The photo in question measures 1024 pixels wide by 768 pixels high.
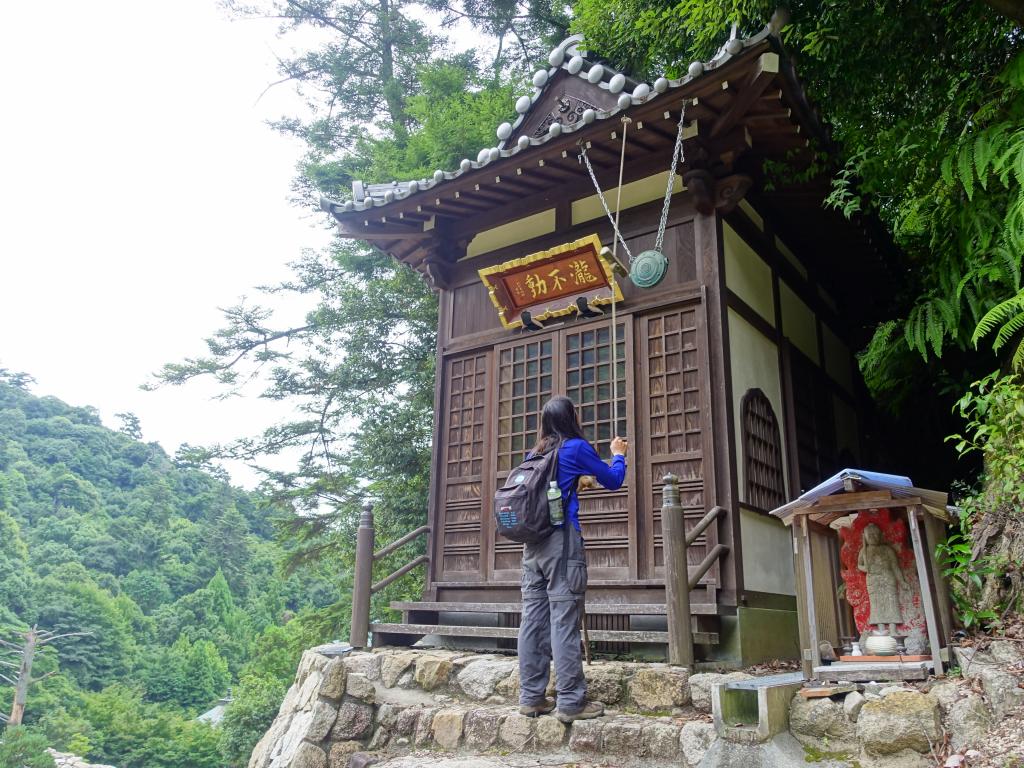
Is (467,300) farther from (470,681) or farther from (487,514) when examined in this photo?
(470,681)

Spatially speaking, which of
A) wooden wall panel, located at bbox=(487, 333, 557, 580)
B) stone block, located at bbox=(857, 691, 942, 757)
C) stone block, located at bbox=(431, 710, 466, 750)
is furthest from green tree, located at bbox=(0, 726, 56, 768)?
stone block, located at bbox=(857, 691, 942, 757)

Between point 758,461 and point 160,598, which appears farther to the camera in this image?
point 160,598

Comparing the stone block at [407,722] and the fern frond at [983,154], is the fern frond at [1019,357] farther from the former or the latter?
the stone block at [407,722]

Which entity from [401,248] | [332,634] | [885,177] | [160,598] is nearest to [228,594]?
[160,598]

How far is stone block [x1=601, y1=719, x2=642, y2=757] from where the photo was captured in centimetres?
425

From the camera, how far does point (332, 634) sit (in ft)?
46.7

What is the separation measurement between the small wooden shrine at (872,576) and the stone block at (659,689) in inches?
31.6

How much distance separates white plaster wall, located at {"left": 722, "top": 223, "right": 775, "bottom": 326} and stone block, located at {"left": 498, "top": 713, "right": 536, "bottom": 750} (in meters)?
4.13

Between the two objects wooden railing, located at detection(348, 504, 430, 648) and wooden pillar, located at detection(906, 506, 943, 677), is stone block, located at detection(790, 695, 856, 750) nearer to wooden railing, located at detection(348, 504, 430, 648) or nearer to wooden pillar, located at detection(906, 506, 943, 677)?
wooden pillar, located at detection(906, 506, 943, 677)

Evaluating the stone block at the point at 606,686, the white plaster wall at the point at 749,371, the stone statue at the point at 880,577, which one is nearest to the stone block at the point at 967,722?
the stone statue at the point at 880,577

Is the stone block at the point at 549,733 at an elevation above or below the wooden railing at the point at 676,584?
below

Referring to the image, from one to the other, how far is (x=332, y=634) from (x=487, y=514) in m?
8.35

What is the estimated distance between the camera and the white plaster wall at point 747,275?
22.8 ft

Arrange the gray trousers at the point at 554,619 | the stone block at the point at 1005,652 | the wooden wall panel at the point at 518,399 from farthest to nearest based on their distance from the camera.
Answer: the wooden wall panel at the point at 518,399, the gray trousers at the point at 554,619, the stone block at the point at 1005,652
